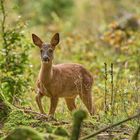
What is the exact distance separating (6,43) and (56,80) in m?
2.02

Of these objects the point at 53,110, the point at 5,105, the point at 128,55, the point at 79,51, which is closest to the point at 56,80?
the point at 53,110

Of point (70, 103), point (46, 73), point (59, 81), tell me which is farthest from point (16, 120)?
point (70, 103)

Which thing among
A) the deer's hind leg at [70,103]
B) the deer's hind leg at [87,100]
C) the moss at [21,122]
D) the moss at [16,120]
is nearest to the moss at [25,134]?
the moss at [21,122]

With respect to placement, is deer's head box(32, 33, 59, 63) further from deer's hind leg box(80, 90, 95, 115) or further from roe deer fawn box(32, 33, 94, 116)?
deer's hind leg box(80, 90, 95, 115)

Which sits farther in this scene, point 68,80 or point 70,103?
point 70,103

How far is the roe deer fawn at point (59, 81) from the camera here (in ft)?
28.9

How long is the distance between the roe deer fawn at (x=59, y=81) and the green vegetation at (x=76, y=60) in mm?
234

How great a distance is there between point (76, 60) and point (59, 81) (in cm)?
654

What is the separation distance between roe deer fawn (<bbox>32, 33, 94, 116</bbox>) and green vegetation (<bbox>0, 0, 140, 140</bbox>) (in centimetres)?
23

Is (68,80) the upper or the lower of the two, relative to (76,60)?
lower

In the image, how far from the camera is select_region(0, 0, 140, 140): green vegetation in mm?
6773

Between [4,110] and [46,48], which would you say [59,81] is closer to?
[46,48]

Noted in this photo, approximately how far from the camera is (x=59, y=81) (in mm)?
9172

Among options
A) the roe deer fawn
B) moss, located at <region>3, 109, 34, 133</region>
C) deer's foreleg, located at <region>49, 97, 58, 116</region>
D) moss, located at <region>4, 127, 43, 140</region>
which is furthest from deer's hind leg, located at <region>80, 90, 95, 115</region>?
moss, located at <region>4, 127, 43, 140</region>
